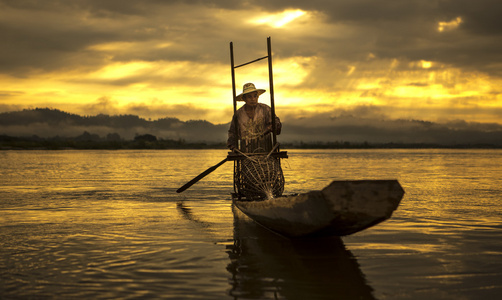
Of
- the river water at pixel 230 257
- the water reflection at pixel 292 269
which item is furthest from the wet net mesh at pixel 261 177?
the water reflection at pixel 292 269

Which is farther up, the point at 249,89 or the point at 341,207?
the point at 249,89

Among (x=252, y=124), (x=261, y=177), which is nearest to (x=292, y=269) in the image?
(x=261, y=177)

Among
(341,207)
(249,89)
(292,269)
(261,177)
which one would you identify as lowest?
(292,269)

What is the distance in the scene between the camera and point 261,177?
9812 millimetres

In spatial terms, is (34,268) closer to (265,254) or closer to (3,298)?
(3,298)

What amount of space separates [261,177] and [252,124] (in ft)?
4.78

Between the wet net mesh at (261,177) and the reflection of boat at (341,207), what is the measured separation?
99.0 inches

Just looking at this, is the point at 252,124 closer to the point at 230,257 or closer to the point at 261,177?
the point at 261,177

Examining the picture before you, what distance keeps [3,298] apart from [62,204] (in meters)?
8.33

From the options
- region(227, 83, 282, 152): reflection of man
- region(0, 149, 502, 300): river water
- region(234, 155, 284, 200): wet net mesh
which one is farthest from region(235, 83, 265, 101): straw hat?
region(0, 149, 502, 300): river water

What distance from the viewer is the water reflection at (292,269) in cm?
518

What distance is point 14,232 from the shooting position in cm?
859

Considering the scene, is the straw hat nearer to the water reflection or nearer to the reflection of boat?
the water reflection

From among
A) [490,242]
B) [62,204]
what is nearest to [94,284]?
[490,242]
